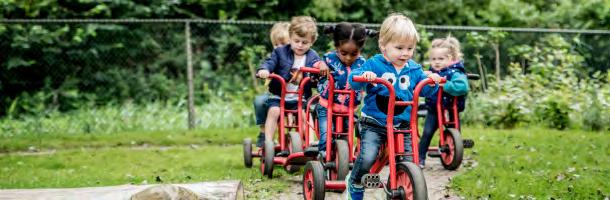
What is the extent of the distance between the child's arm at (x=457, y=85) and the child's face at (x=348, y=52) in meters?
1.26

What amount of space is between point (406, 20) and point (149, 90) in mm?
7932

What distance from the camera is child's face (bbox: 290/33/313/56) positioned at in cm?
723

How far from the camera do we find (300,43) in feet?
23.8

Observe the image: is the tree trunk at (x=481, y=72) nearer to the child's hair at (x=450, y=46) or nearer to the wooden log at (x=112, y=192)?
the child's hair at (x=450, y=46)

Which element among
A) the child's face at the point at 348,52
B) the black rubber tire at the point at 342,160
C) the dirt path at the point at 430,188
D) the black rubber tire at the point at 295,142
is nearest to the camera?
the black rubber tire at the point at 342,160

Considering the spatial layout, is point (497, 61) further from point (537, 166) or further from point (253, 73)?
point (537, 166)

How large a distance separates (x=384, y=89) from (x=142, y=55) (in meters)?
7.49

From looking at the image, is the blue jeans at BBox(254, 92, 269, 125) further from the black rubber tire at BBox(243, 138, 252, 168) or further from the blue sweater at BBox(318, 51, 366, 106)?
the blue sweater at BBox(318, 51, 366, 106)

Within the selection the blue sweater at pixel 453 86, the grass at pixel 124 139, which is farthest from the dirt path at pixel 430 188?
the grass at pixel 124 139

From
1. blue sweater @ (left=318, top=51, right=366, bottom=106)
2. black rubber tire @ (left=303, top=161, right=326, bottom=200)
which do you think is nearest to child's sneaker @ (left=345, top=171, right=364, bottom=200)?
black rubber tire @ (left=303, top=161, right=326, bottom=200)

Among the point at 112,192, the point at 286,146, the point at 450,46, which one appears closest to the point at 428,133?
the point at 450,46

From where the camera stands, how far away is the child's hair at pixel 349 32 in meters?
6.17

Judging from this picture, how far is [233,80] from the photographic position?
40.6 ft

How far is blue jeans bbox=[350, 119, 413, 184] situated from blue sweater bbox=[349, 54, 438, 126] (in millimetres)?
76
